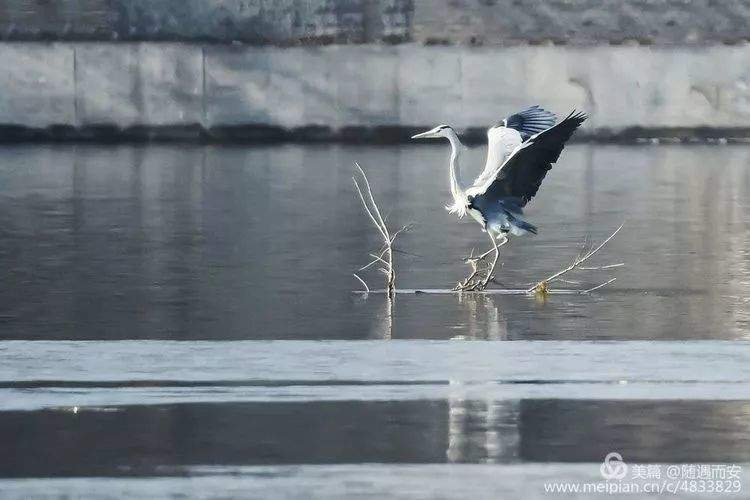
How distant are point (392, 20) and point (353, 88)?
1880mm

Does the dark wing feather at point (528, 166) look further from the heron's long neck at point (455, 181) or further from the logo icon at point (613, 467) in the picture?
the logo icon at point (613, 467)

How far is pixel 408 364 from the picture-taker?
956 cm

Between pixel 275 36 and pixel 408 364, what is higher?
pixel 275 36

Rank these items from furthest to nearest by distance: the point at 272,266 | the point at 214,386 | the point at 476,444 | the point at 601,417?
the point at 272,266
the point at 214,386
the point at 601,417
the point at 476,444

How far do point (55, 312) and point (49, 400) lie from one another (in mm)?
3408

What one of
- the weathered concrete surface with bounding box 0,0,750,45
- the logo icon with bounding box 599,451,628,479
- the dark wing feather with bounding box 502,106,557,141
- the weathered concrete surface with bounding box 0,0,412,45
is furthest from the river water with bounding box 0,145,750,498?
the weathered concrete surface with bounding box 0,0,750,45

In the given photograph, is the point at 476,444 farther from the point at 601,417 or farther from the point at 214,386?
the point at 214,386

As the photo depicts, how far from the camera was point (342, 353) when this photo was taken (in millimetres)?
9922

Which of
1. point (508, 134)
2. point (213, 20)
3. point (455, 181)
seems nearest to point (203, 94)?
point (213, 20)

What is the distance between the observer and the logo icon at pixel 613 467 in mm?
6930

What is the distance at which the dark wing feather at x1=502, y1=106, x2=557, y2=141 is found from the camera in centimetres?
1340

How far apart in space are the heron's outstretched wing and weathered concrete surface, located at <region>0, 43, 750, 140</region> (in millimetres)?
20565

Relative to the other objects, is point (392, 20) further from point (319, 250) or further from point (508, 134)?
point (508, 134)

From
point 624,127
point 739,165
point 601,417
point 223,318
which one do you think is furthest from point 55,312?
point 624,127
